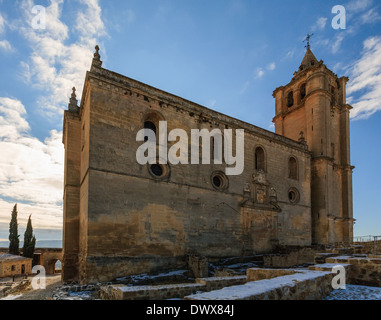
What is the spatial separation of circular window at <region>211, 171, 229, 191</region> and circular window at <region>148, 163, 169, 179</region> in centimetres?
350

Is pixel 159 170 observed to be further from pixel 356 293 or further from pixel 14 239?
pixel 14 239

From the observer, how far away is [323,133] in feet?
77.0

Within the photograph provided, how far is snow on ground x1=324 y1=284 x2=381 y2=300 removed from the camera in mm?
5938

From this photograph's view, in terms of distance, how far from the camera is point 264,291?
4.27m

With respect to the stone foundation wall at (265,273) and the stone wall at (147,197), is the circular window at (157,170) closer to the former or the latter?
the stone wall at (147,197)

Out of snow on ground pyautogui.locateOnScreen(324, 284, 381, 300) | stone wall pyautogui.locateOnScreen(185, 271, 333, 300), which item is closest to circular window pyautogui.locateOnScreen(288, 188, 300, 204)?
snow on ground pyautogui.locateOnScreen(324, 284, 381, 300)

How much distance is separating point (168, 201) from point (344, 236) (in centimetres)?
1843

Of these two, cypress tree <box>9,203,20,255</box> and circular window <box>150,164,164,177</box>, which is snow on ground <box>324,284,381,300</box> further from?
cypress tree <box>9,203,20,255</box>

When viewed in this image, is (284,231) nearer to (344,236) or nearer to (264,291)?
(344,236)

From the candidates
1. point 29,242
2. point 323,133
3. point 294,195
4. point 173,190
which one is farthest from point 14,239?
point 323,133

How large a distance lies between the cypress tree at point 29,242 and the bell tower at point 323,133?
1129 inches

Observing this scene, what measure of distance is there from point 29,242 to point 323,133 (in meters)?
32.1

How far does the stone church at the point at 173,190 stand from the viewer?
12406 mm

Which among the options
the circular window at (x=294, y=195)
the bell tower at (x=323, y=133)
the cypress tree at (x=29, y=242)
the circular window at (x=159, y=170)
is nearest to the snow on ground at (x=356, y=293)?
the circular window at (x=159, y=170)
